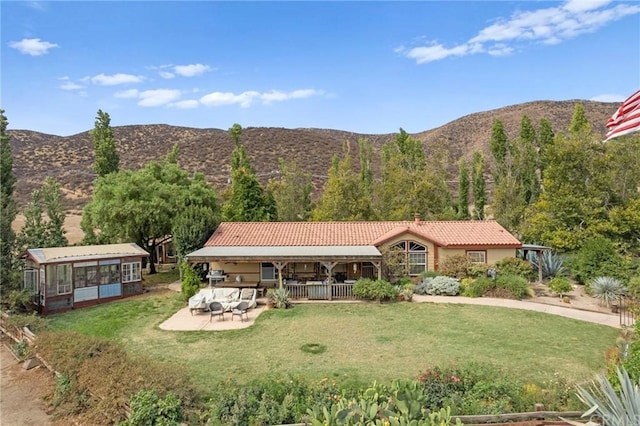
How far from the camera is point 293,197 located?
40.0 meters

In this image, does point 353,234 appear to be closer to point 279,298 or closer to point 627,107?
point 279,298

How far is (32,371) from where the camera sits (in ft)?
39.3

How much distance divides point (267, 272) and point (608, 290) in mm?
16080

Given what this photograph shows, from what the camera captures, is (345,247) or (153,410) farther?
(345,247)

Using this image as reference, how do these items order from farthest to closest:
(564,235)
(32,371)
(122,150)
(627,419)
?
(122,150) < (564,235) < (32,371) < (627,419)

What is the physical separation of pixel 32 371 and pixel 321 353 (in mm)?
8214

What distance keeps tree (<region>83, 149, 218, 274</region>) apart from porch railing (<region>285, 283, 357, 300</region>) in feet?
22.7

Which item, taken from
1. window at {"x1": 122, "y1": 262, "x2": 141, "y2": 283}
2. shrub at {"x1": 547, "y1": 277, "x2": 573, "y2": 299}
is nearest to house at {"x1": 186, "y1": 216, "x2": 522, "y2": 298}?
shrub at {"x1": 547, "y1": 277, "x2": 573, "y2": 299}

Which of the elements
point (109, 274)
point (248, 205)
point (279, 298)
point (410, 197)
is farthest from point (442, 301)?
point (248, 205)

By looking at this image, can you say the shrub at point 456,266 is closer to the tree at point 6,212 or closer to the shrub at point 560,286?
the shrub at point 560,286

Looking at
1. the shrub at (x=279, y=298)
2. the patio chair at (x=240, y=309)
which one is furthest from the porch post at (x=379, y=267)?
the patio chair at (x=240, y=309)

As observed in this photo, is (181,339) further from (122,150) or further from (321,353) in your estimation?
(122,150)

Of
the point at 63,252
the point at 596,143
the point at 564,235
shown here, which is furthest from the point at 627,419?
the point at 596,143

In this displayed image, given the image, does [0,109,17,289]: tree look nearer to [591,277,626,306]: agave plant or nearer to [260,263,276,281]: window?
[260,263,276,281]: window
